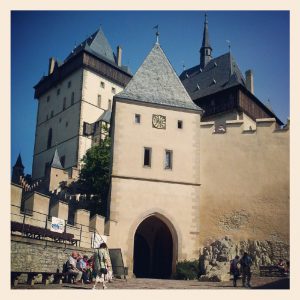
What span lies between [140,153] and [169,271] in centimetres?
449

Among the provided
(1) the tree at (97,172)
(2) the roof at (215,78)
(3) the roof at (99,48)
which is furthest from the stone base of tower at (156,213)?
(3) the roof at (99,48)

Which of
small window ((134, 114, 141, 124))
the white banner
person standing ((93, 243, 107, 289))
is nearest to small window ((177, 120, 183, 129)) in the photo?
small window ((134, 114, 141, 124))

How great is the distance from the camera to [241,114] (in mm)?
28203

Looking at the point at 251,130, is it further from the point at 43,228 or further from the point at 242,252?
the point at 43,228

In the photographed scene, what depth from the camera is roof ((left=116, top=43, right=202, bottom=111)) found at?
664 inches

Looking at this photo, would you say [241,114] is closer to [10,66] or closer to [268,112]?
[268,112]

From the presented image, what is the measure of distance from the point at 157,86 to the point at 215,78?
591 inches

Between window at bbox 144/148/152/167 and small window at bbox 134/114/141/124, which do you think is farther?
small window at bbox 134/114/141/124

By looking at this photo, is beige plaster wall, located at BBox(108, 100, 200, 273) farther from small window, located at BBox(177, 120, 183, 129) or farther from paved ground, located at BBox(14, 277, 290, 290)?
paved ground, located at BBox(14, 277, 290, 290)

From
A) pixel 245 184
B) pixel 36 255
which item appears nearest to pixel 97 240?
pixel 36 255

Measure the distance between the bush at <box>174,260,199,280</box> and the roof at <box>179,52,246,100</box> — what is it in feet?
53.5

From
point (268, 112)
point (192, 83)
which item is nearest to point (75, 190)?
point (192, 83)

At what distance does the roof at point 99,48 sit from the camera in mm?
43688

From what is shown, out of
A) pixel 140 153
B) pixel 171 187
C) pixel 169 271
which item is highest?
pixel 140 153
